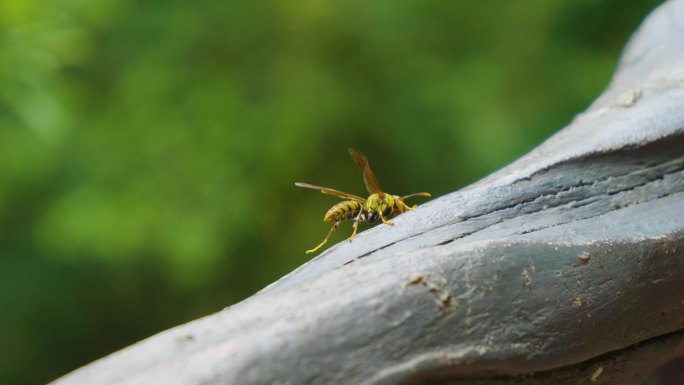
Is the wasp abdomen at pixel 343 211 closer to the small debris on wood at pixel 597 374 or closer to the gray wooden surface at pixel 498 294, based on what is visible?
the gray wooden surface at pixel 498 294

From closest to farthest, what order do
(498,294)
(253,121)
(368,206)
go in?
(498,294), (368,206), (253,121)

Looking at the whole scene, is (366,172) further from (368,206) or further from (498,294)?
(498,294)

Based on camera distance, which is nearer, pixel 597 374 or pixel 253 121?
pixel 597 374

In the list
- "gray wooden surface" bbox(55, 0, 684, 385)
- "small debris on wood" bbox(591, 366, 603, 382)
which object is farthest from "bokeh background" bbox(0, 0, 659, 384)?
"small debris on wood" bbox(591, 366, 603, 382)

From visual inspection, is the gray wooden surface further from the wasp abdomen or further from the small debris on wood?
the wasp abdomen

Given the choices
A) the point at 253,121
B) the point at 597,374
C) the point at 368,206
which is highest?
the point at 253,121

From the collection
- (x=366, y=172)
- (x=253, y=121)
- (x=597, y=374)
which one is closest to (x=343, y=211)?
(x=366, y=172)

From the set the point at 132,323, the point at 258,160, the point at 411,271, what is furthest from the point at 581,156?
the point at 132,323

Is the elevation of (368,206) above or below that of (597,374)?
above
